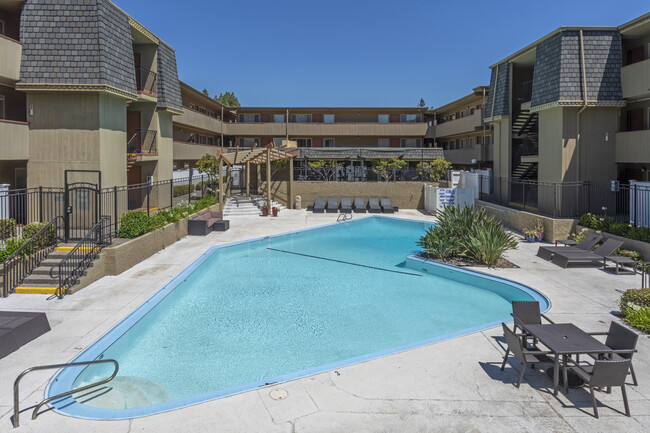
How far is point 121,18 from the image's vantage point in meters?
Answer: 19.4

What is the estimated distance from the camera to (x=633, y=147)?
64.1 feet

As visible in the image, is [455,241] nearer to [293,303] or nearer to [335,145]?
[293,303]

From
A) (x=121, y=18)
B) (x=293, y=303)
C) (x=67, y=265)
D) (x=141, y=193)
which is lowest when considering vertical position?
(x=293, y=303)

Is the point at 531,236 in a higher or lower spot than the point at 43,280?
higher

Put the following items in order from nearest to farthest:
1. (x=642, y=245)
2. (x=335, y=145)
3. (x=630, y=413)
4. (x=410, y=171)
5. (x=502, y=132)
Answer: (x=630, y=413)
(x=642, y=245)
(x=502, y=132)
(x=410, y=171)
(x=335, y=145)

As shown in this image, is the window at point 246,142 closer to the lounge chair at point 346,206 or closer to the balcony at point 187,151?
the balcony at point 187,151

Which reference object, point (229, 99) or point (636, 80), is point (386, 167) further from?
point (229, 99)

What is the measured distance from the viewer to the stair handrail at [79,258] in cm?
1230

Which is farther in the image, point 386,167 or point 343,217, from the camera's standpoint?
point 386,167

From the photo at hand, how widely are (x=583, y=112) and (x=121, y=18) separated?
21.3 m

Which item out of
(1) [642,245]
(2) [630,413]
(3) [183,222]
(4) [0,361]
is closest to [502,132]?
(1) [642,245]

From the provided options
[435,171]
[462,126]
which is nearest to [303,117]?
[462,126]

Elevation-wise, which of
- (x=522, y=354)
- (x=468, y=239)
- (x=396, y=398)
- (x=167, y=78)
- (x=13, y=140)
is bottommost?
(x=396, y=398)

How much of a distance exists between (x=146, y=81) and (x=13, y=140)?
30.8 feet
